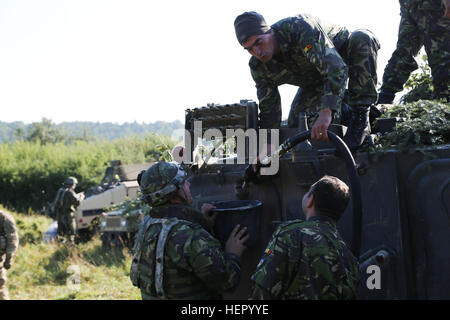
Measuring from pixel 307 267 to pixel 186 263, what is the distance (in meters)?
0.81

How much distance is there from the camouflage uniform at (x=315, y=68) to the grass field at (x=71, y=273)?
5264 mm

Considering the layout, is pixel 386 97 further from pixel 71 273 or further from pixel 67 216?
pixel 67 216

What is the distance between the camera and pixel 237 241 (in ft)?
9.96

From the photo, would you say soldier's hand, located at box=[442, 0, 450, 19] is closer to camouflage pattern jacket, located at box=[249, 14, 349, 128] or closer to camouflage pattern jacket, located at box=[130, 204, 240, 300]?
camouflage pattern jacket, located at box=[249, 14, 349, 128]

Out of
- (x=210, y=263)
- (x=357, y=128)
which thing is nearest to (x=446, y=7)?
(x=357, y=128)

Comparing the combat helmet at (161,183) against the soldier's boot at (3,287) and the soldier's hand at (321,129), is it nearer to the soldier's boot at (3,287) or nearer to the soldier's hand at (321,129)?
the soldier's hand at (321,129)

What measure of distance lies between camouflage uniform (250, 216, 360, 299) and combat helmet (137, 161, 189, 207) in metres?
0.92

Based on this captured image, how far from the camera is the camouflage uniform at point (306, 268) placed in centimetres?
228

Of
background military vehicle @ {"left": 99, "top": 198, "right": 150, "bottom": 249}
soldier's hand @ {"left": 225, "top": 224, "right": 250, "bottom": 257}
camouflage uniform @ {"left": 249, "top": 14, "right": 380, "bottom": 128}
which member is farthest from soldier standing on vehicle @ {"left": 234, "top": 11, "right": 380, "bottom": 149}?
background military vehicle @ {"left": 99, "top": 198, "right": 150, "bottom": 249}

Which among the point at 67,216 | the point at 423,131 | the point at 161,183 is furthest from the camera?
the point at 67,216

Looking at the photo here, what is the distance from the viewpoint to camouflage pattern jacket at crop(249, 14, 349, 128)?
3369mm

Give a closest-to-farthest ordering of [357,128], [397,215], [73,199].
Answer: [397,215]
[357,128]
[73,199]

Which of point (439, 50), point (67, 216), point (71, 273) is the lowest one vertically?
point (71, 273)

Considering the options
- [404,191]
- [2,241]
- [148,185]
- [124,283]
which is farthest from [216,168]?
[124,283]
